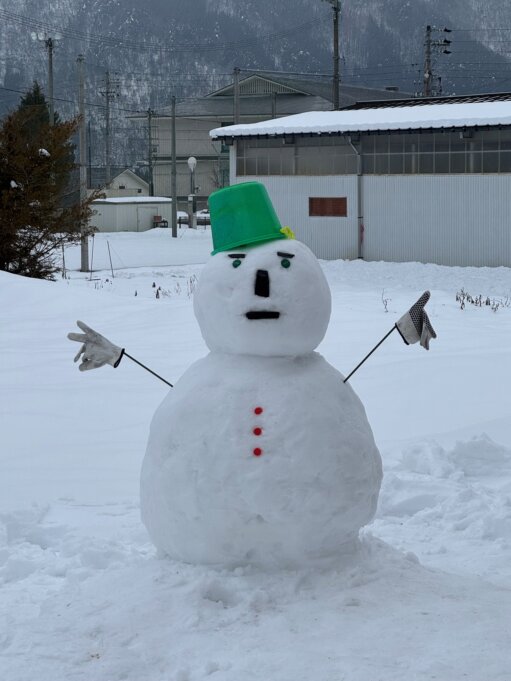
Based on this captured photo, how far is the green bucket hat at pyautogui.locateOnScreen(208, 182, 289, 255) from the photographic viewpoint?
506 cm

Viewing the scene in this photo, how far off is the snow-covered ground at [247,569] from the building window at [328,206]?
14.2m

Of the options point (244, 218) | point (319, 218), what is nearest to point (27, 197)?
point (319, 218)

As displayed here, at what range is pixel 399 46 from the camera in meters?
126

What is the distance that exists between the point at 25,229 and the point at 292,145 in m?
9.04

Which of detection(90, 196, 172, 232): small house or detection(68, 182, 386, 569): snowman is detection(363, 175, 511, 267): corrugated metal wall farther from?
detection(68, 182, 386, 569): snowman

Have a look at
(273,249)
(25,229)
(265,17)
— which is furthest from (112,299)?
(265,17)

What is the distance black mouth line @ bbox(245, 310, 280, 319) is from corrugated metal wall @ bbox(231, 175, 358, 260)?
21750 millimetres

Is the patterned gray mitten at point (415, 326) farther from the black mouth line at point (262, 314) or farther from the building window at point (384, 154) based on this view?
the building window at point (384, 154)

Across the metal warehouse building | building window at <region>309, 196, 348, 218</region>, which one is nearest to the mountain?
the metal warehouse building

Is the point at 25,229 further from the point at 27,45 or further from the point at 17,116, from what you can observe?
the point at 27,45

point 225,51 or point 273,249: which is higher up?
point 225,51

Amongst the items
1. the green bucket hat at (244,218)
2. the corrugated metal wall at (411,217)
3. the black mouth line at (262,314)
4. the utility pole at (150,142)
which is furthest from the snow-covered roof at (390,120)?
the utility pole at (150,142)

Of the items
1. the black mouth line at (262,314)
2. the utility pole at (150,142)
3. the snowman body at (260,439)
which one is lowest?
the snowman body at (260,439)

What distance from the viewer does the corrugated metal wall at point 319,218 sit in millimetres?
26609
